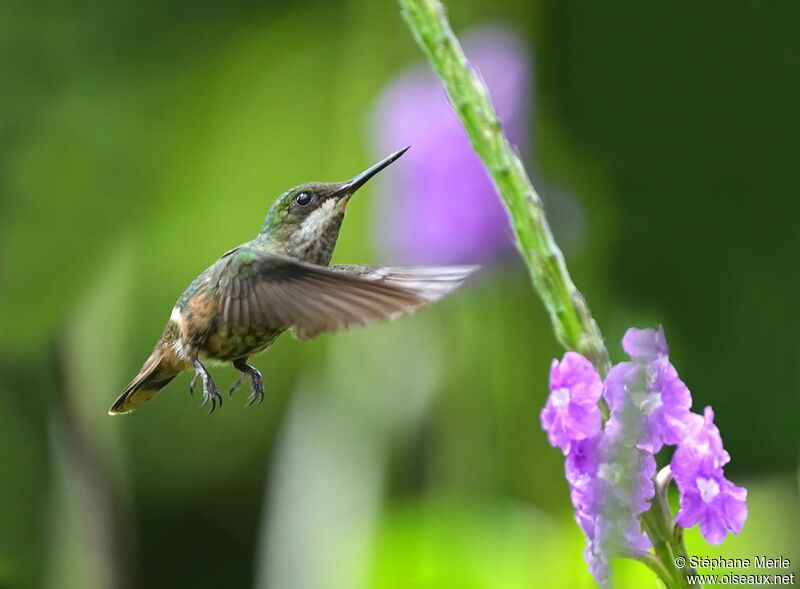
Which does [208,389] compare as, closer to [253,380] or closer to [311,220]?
[253,380]

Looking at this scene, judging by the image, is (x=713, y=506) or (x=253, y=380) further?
(x=253, y=380)

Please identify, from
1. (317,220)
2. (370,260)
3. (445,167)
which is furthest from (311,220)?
(370,260)

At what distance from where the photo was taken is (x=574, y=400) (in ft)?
1.80

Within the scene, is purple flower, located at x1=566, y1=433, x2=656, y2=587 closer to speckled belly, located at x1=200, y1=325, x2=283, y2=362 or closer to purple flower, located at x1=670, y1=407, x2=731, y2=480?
purple flower, located at x1=670, y1=407, x2=731, y2=480

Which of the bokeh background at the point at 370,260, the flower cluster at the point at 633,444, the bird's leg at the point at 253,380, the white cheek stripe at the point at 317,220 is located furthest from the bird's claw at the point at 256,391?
the bokeh background at the point at 370,260

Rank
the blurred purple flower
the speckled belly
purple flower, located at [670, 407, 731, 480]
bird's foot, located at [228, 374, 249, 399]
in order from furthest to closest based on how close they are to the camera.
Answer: the blurred purple flower, the speckled belly, bird's foot, located at [228, 374, 249, 399], purple flower, located at [670, 407, 731, 480]

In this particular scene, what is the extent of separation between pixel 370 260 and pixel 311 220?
1044 mm

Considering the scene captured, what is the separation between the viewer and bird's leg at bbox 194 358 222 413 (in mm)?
726

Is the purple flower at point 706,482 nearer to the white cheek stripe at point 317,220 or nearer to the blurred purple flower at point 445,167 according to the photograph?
the white cheek stripe at point 317,220

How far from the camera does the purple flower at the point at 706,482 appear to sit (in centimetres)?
57

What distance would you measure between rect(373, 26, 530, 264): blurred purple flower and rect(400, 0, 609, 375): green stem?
716 mm

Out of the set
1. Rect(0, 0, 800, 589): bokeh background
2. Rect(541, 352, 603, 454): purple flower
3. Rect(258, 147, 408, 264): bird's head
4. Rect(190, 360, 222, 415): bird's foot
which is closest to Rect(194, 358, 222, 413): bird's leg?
Rect(190, 360, 222, 415): bird's foot

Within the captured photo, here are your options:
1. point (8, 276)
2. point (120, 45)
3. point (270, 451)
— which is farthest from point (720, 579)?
point (120, 45)

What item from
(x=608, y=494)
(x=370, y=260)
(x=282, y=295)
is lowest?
(x=370, y=260)
